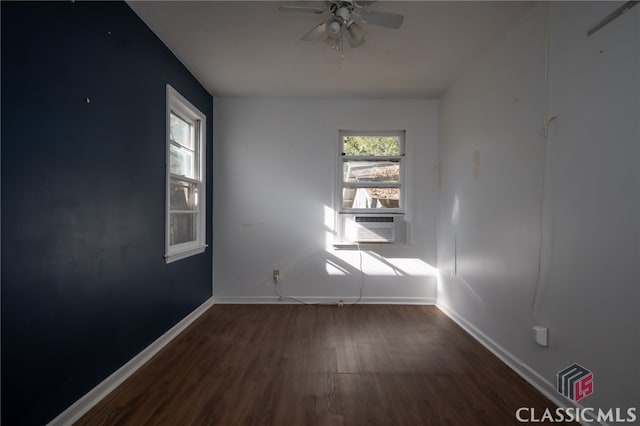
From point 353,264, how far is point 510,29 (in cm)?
268

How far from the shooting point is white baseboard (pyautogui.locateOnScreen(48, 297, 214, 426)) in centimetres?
151

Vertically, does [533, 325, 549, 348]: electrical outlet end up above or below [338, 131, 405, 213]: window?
below

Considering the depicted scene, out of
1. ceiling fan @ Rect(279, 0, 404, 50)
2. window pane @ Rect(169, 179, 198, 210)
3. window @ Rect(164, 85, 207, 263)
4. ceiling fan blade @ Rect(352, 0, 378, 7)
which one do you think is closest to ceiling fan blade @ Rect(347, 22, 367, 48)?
ceiling fan @ Rect(279, 0, 404, 50)

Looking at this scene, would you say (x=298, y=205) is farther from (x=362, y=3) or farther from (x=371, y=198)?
(x=362, y=3)

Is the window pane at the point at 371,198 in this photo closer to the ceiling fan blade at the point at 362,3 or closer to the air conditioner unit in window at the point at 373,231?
the air conditioner unit in window at the point at 373,231

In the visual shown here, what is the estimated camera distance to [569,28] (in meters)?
1.65

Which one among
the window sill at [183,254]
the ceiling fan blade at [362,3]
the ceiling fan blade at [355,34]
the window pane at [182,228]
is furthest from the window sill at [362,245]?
the ceiling fan blade at [362,3]

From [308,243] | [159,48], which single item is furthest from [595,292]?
[159,48]

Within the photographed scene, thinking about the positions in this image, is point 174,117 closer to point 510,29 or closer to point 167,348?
point 167,348

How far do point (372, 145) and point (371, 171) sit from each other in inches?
13.3

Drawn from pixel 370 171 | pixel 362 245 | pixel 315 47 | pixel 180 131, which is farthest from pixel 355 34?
pixel 362 245

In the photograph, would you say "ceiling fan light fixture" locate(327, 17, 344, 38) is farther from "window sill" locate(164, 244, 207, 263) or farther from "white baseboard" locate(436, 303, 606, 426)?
"white baseboard" locate(436, 303, 606, 426)

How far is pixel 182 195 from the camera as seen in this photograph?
2.96 meters

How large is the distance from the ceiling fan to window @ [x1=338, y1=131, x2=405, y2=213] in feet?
5.43
